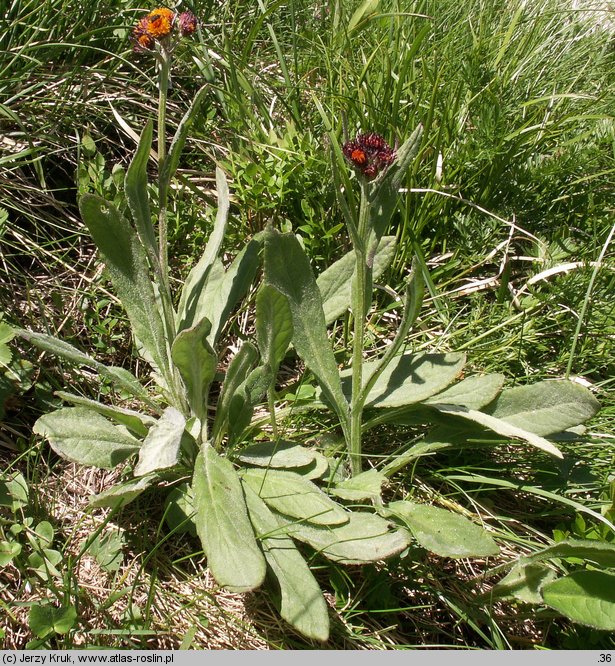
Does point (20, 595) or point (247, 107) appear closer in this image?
point (20, 595)

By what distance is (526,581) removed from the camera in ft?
5.79

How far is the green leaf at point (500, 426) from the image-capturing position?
1.87 meters

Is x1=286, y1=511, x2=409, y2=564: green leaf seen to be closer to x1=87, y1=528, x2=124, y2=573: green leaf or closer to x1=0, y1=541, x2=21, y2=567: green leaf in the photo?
x1=87, y1=528, x2=124, y2=573: green leaf

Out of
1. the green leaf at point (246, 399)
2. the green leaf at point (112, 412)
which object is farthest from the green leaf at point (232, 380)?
the green leaf at point (112, 412)

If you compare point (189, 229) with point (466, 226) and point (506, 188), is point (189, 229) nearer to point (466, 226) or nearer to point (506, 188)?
point (466, 226)

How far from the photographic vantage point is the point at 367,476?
193 cm

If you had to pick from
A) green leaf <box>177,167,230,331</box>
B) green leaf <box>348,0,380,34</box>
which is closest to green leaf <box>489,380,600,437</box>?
green leaf <box>177,167,230,331</box>

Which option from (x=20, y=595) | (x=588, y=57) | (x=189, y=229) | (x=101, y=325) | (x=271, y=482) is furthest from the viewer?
(x=588, y=57)

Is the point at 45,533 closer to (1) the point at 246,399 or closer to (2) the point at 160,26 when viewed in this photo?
(1) the point at 246,399

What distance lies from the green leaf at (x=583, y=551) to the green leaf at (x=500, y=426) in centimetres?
23

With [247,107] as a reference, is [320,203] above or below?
below

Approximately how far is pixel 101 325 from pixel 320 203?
92 centimetres

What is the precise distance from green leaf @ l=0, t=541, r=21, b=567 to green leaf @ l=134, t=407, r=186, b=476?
41 centimetres

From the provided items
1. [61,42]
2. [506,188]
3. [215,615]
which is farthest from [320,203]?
[215,615]
